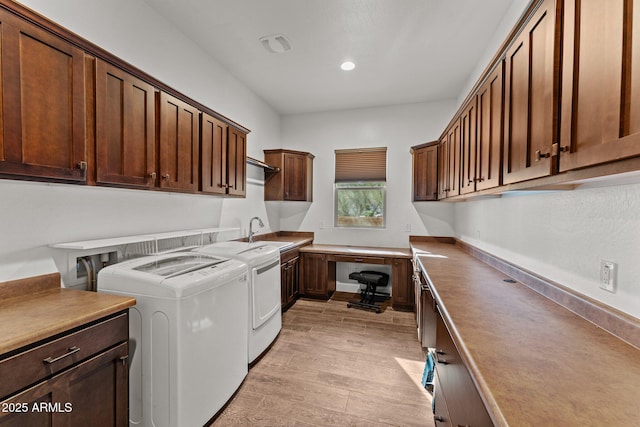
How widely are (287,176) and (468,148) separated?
108 inches

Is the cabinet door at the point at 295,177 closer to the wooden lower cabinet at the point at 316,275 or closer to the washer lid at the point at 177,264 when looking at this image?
the wooden lower cabinet at the point at 316,275

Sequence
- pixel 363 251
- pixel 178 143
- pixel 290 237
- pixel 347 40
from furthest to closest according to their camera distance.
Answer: pixel 290 237, pixel 363 251, pixel 347 40, pixel 178 143

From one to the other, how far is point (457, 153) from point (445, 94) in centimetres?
190

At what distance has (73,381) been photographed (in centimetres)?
124

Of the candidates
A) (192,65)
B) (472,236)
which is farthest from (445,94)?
(192,65)

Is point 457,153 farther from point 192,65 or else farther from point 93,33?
point 93,33

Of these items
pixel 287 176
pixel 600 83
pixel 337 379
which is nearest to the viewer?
pixel 600 83

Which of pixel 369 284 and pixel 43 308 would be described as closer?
pixel 43 308

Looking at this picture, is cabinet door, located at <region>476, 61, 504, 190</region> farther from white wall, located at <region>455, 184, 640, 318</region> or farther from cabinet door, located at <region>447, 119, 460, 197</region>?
cabinet door, located at <region>447, 119, 460, 197</region>

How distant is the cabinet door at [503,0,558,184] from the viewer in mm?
1092

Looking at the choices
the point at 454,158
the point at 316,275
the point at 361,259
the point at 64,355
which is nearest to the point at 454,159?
the point at 454,158

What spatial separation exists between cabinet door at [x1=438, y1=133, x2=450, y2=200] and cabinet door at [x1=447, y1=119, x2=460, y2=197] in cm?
10

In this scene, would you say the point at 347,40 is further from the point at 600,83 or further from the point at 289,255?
the point at 289,255

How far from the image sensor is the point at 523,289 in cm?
176
